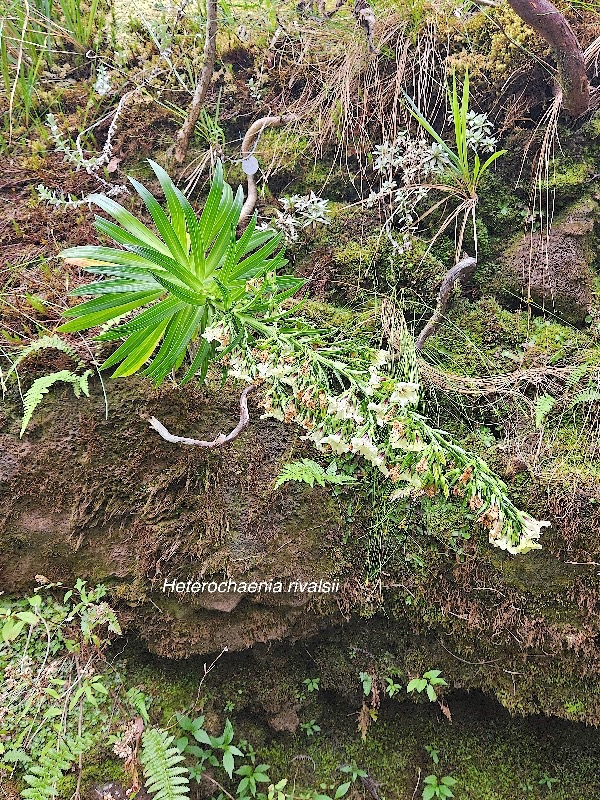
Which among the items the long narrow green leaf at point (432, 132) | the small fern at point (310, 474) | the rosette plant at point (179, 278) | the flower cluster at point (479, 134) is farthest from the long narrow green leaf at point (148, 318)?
the flower cluster at point (479, 134)

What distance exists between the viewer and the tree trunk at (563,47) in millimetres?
2273

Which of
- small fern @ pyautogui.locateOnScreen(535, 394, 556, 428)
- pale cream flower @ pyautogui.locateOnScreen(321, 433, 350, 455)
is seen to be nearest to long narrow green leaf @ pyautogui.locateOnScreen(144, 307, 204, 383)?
pale cream flower @ pyautogui.locateOnScreen(321, 433, 350, 455)

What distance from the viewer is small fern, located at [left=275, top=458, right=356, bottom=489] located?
2.18 m

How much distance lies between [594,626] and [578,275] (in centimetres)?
160

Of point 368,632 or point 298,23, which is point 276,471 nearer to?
point 368,632

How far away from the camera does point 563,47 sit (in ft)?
7.77

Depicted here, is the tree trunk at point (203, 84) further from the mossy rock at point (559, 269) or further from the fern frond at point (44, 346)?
the mossy rock at point (559, 269)

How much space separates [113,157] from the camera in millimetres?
3051

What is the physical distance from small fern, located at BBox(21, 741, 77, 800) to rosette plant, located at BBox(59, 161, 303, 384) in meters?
1.58

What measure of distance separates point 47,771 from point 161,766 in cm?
44

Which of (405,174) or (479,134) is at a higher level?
(479,134)

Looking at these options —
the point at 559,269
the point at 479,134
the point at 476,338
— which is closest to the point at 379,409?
the point at 476,338

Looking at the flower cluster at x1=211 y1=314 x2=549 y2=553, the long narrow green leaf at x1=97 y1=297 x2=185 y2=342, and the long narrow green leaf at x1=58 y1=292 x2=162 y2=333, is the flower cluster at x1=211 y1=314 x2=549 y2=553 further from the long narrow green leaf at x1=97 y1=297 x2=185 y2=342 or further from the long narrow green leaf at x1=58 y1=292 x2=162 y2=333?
the long narrow green leaf at x1=58 y1=292 x2=162 y2=333

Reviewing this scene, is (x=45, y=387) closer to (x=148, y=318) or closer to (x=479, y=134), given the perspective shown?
(x=148, y=318)
